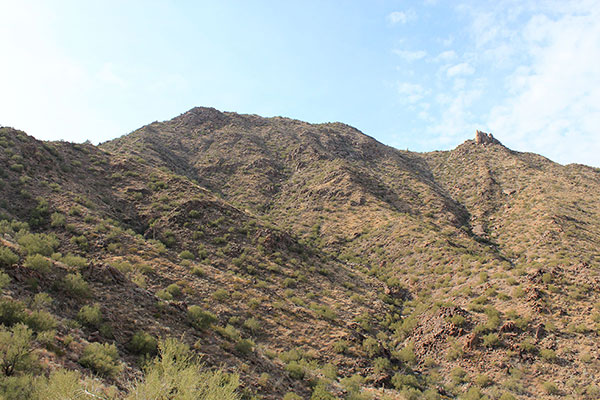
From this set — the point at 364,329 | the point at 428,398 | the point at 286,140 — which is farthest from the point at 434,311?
the point at 286,140

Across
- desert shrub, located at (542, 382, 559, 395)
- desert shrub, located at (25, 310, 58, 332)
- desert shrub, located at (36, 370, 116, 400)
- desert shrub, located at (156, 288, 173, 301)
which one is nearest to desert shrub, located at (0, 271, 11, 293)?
desert shrub, located at (25, 310, 58, 332)

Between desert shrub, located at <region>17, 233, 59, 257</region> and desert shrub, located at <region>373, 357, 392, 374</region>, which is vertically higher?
desert shrub, located at <region>17, 233, 59, 257</region>

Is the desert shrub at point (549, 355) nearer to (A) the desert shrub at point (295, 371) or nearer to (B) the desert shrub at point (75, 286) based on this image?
(A) the desert shrub at point (295, 371)

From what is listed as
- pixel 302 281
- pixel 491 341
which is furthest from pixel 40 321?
pixel 491 341

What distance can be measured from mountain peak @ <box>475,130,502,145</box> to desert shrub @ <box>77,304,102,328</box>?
256ft

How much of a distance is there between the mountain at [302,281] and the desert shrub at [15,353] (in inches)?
12.2

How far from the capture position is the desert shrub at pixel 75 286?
37.7ft

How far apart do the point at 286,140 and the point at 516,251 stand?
148 feet

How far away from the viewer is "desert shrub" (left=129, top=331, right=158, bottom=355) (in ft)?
34.7

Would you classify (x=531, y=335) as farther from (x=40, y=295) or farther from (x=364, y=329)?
(x=40, y=295)

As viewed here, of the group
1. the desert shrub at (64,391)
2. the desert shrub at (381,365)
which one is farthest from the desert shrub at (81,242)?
the desert shrub at (381,365)

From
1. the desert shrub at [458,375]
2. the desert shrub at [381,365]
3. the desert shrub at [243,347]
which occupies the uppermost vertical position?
the desert shrub at [243,347]

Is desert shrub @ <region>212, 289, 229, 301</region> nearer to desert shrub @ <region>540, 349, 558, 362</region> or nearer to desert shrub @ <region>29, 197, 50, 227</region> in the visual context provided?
desert shrub @ <region>29, 197, 50, 227</region>

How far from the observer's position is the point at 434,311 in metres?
22.7
